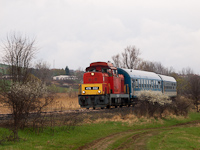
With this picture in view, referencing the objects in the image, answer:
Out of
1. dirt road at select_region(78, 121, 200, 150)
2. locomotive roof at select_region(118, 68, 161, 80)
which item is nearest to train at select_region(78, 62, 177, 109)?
locomotive roof at select_region(118, 68, 161, 80)

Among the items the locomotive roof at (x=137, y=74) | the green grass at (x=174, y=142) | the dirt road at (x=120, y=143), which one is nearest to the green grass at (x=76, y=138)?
the green grass at (x=174, y=142)

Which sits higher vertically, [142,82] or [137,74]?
[137,74]

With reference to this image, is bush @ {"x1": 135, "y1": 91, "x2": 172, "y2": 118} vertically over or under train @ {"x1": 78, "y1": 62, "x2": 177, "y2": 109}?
under

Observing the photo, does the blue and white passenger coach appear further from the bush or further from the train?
the bush

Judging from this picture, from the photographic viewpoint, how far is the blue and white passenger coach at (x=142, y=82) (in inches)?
1232

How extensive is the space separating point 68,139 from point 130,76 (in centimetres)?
1696

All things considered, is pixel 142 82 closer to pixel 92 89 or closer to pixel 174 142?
pixel 92 89

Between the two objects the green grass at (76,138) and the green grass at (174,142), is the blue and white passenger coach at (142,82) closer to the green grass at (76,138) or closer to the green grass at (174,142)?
the green grass at (76,138)

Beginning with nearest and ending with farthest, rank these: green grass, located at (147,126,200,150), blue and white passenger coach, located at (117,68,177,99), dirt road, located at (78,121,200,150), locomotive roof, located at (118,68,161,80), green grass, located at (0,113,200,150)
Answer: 1. green grass, located at (0,113,200,150)
2. dirt road, located at (78,121,200,150)
3. green grass, located at (147,126,200,150)
4. blue and white passenger coach, located at (117,68,177,99)
5. locomotive roof, located at (118,68,161,80)

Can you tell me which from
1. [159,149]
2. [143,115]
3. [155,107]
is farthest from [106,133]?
[155,107]

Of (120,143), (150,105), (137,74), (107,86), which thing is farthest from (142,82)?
(120,143)

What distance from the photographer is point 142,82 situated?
113 feet

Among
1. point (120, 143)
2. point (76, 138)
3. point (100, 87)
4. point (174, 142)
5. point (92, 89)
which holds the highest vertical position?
point (100, 87)

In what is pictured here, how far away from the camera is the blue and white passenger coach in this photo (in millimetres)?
31297
